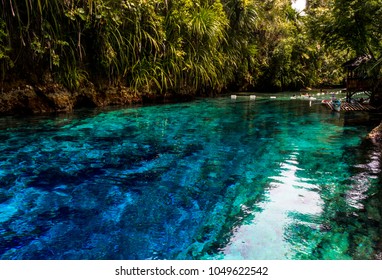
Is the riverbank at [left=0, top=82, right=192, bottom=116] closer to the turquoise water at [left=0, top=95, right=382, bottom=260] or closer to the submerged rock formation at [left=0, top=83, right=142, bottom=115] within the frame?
the submerged rock formation at [left=0, top=83, right=142, bottom=115]

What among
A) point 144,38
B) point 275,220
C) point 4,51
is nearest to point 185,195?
point 275,220

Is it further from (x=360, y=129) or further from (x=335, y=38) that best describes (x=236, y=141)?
Result: (x=335, y=38)

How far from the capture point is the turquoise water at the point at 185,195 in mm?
2855

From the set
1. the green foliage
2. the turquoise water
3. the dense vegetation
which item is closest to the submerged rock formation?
the dense vegetation

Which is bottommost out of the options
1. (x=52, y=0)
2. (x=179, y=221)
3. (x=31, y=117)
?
(x=179, y=221)

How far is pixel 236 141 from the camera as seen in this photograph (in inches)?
276

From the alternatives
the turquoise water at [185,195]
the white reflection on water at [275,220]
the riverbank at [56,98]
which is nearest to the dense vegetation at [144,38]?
the riverbank at [56,98]

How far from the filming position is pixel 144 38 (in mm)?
12219

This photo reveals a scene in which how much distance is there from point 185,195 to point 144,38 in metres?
9.64

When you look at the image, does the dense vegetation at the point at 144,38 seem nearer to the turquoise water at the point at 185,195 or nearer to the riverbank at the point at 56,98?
the riverbank at the point at 56,98

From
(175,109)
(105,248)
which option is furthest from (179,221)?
(175,109)

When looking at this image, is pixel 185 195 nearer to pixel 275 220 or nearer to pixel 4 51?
pixel 275 220

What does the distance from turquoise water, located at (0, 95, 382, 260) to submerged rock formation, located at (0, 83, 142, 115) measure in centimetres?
198
